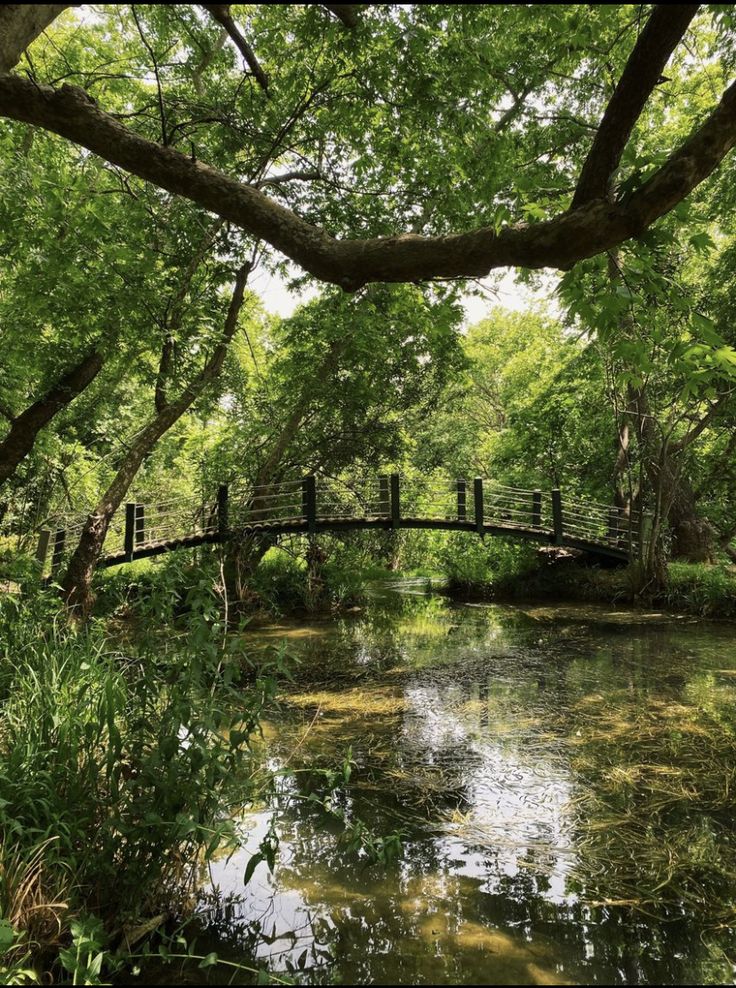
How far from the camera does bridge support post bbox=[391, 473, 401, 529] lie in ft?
37.3

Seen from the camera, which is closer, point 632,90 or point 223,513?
point 632,90

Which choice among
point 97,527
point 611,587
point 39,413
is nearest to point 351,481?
point 611,587

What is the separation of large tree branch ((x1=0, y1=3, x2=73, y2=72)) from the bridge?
24.6ft

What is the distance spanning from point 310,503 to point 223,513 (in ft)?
5.13

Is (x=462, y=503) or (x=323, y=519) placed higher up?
(x=462, y=503)

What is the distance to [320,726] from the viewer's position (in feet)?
15.7

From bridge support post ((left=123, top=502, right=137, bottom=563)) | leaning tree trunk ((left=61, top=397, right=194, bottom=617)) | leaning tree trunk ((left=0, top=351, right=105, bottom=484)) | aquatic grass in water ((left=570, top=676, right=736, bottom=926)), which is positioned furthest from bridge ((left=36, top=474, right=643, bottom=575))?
aquatic grass in water ((left=570, top=676, right=736, bottom=926))

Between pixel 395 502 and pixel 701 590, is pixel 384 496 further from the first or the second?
pixel 701 590

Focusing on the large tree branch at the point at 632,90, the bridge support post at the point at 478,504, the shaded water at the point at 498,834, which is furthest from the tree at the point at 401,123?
the bridge support post at the point at 478,504

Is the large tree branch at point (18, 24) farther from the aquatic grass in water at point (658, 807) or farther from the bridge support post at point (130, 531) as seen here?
the bridge support post at point (130, 531)

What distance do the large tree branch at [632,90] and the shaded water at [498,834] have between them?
2.32 m

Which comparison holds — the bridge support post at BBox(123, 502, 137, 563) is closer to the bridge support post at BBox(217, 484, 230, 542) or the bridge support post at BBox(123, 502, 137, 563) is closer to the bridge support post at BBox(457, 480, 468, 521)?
the bridge support post at BBox(217, 484, 230, 542)

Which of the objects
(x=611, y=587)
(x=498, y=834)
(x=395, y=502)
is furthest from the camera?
(x=395, y=502)

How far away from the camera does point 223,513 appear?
1058 centimetres
